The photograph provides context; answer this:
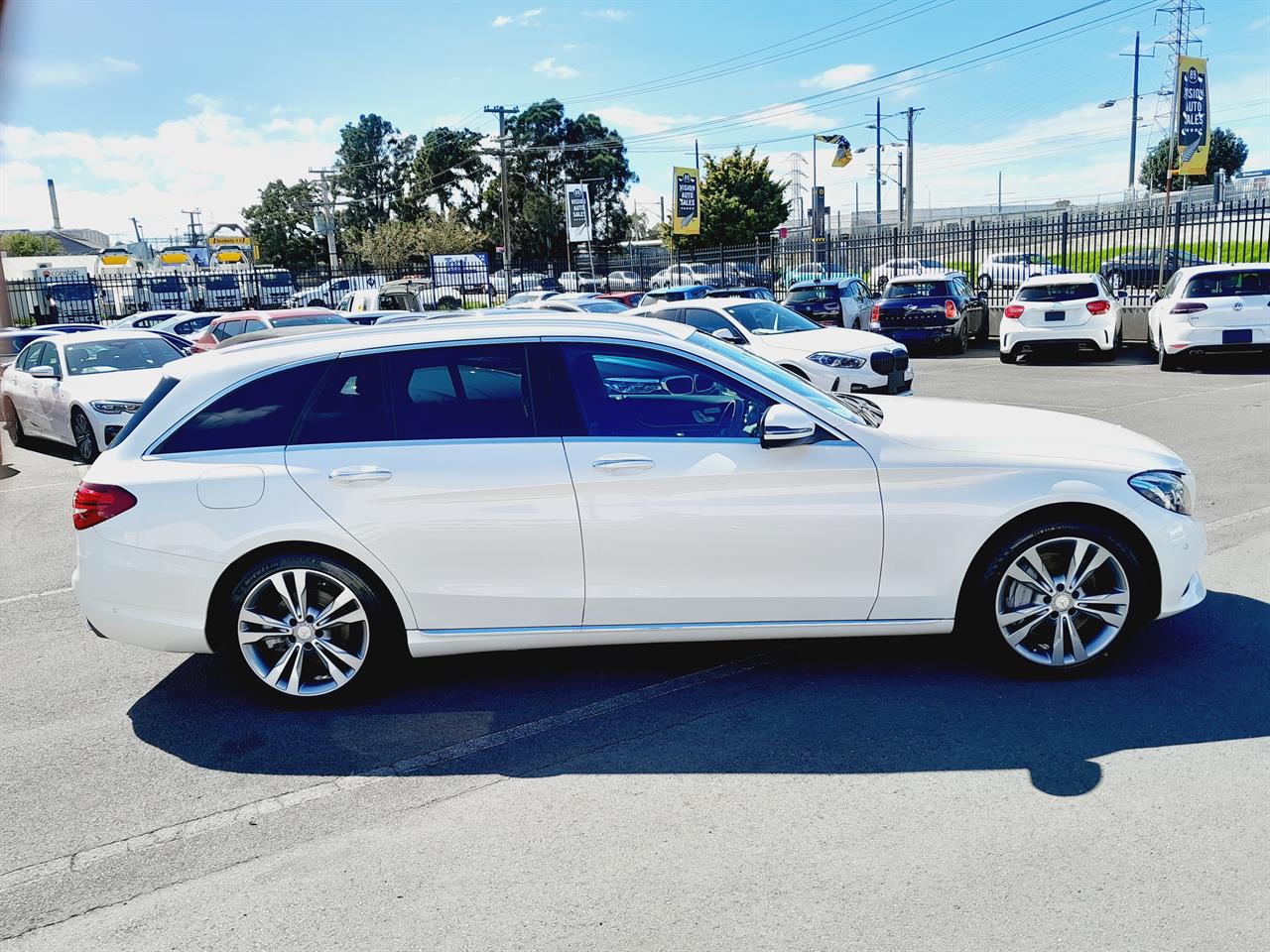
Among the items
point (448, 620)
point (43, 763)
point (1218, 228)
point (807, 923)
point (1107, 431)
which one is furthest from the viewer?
point (1218, 228)

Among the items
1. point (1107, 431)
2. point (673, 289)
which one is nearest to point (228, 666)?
point (1107, 431)

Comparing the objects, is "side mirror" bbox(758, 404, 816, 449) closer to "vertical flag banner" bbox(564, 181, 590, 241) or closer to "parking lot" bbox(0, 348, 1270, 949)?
"parking lot" bbox(0, 348, 1270, 949)

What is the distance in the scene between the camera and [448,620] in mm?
4488

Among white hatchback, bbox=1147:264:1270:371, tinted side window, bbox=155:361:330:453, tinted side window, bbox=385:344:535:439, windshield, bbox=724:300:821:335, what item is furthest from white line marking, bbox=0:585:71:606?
white hatchback, bbox=1147:264:1270:371

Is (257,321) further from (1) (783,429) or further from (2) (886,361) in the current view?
(1) (783,429)

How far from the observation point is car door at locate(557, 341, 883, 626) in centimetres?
439

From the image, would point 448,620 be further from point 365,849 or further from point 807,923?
point 807,923

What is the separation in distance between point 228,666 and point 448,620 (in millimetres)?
1463

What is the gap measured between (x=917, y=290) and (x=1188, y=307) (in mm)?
5937

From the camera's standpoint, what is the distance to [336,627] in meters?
4.54

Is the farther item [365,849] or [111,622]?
[111,622]

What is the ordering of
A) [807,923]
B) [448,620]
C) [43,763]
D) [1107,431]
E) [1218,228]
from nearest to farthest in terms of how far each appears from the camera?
1. [807,923]
2. [43,763]
3. [448,620]
4. [1107,431]
5. [1218,228]

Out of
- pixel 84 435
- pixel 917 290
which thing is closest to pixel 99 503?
pixel 84 435

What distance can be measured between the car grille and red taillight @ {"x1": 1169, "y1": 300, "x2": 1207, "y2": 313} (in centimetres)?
587
